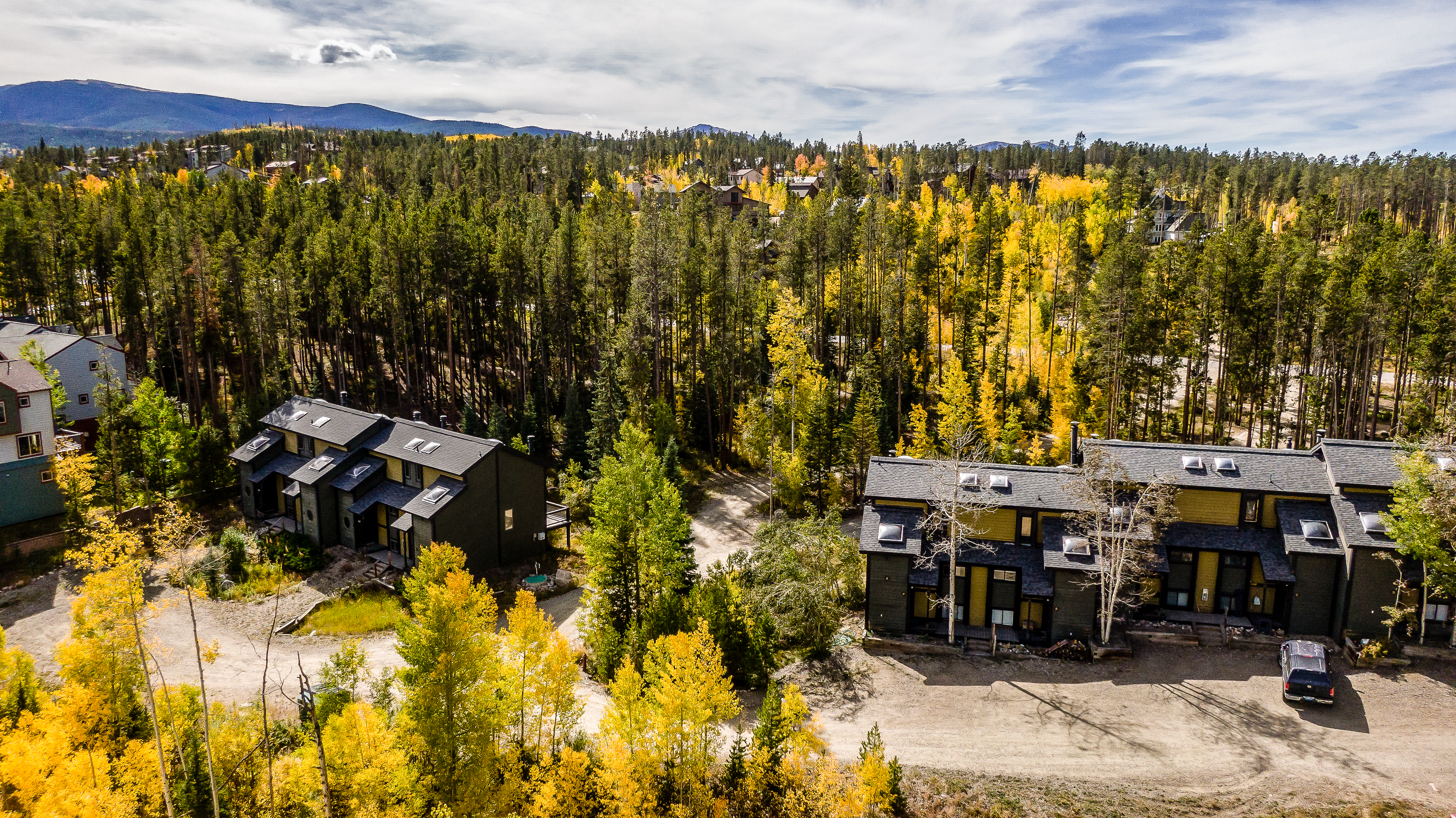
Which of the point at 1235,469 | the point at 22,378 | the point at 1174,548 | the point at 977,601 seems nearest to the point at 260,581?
the point at 22,378

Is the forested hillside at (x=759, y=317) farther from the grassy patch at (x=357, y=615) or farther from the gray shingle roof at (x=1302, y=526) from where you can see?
the grassy patch at (x=357, y=615)

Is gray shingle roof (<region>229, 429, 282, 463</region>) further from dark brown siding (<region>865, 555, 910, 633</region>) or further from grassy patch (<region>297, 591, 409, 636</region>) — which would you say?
dark brown siding (<region>865, 555, 910, 633</region>)

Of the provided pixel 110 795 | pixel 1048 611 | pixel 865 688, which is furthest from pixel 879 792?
pixel 110 795

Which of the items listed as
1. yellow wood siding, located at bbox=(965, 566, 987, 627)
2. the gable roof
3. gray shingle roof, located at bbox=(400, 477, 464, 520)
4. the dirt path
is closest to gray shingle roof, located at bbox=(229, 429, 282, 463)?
the gable roof

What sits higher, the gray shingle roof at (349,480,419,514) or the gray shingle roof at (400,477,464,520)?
the gray shingle roof at (400,477,464,520)

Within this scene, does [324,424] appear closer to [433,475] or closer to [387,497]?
[387,497]

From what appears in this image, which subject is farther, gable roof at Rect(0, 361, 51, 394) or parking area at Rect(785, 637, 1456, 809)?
gable roof at Rect(0, 361, 51, 394)
